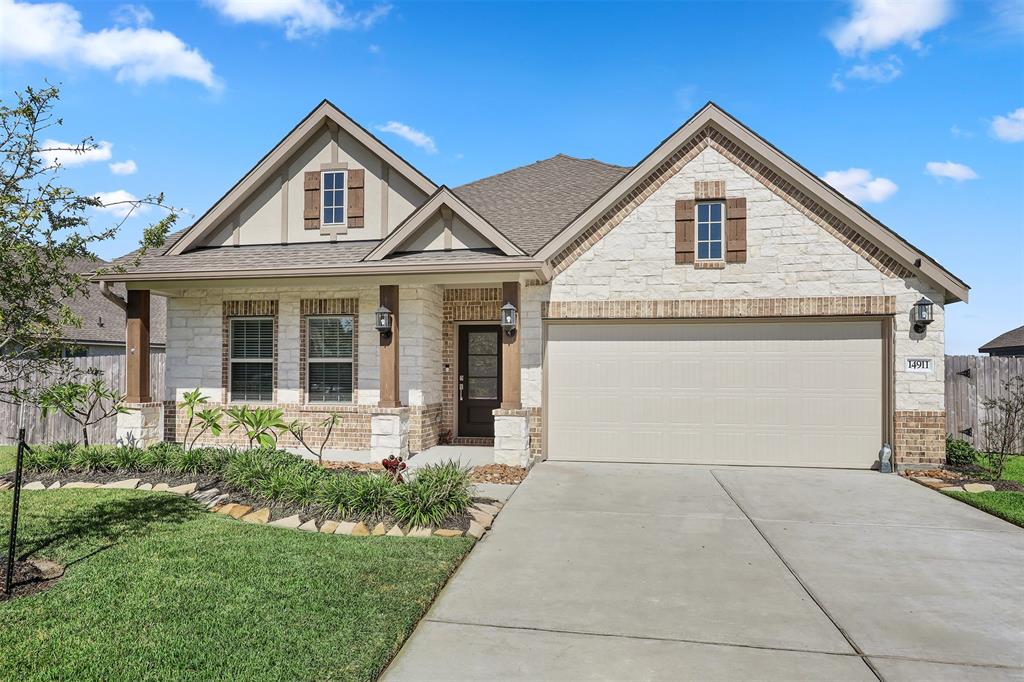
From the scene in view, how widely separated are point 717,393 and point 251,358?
886 centimetres

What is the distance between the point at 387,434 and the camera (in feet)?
33.2

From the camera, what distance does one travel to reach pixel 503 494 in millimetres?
8047

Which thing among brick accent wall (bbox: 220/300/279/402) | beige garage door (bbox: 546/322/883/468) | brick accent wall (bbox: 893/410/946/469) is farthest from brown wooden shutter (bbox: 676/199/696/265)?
brick accent wall (bbox: 220/300/279/402)

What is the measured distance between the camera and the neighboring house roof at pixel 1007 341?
28316mm

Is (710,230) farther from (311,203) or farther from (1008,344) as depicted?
(1008,344)

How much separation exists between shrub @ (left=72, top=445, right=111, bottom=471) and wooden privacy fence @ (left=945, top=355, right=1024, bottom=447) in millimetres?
15059

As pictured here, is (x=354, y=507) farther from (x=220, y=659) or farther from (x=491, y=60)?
(x=491, y=60)

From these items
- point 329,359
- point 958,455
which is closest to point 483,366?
point 329,359

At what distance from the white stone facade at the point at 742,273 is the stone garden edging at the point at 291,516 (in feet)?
13.9

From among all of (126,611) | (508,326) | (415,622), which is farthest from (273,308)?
(415,622)

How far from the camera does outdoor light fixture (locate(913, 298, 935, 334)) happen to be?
966 cm

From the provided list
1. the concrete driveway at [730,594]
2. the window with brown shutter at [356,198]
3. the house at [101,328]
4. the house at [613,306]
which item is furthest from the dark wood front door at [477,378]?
the house at [101,328]

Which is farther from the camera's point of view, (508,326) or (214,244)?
(214,244)

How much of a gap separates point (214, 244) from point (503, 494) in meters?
8.10
